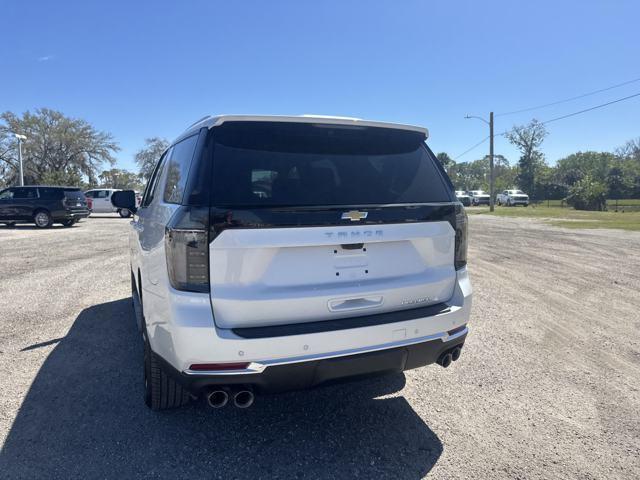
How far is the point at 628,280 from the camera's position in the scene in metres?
7.79

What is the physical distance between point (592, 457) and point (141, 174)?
74212mm

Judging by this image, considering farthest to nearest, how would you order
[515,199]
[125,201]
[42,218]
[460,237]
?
[515,199] < [42,218] < [125,201] < [460,237]

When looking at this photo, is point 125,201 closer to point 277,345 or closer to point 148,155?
point 277,345

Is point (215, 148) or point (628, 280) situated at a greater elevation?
point (215, 148)

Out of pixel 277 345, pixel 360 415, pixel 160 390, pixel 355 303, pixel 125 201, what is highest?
pixel 125 201

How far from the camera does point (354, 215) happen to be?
2.61m

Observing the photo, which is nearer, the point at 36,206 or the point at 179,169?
the point at 179,169

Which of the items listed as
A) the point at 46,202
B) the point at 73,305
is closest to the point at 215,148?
the point at 73,305

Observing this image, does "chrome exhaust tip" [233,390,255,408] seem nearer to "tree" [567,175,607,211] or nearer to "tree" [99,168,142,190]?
"tree" [567,175,607,211]

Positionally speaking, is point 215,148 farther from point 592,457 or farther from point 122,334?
point 122,334

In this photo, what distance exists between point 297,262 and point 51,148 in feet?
202

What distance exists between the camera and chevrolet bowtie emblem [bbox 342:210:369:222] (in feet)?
8.50

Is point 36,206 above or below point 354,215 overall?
above

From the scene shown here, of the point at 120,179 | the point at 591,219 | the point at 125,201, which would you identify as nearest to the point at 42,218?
the point at 125,201
